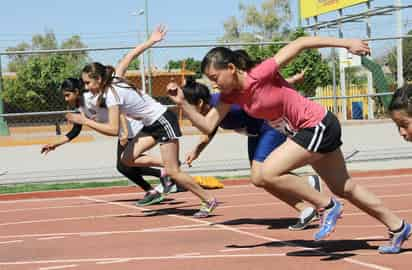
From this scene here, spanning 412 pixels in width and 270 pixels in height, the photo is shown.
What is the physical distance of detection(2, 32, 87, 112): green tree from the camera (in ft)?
50.8

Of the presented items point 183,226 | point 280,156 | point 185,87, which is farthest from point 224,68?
point 183,226

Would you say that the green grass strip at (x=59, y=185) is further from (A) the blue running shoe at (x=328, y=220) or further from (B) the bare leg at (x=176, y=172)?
(A) the blue running shoe at (x=328, y=220)

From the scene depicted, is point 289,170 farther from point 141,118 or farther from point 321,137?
point 141,118

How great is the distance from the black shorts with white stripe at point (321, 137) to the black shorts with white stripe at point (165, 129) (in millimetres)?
3406

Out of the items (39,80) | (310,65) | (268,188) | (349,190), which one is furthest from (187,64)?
(349,190)

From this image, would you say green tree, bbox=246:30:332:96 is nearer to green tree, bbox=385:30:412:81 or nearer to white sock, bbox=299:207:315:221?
green tree, bbox=385:30:412:81

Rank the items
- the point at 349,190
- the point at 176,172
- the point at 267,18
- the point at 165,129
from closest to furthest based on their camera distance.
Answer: the point at 349,190 < the point at 176,172 < the point at 165,129 < the point at 267,18

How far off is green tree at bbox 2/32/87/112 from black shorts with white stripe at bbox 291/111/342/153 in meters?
9.92

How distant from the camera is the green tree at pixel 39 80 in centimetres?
1547

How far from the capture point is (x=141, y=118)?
962 cm

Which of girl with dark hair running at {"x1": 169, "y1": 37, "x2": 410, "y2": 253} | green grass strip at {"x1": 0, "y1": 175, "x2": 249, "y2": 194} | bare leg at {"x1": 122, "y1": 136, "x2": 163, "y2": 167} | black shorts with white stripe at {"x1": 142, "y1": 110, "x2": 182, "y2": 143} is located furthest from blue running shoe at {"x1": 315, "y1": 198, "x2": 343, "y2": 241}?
green grass strip at {"x1": 0, "y1": 175, "x2": 249, "y2": 194}

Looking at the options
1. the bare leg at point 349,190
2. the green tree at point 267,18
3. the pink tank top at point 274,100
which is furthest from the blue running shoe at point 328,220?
the green tree at point 267,18

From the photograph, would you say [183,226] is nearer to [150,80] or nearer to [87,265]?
[87,265]

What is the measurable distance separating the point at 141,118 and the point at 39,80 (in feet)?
22.1
